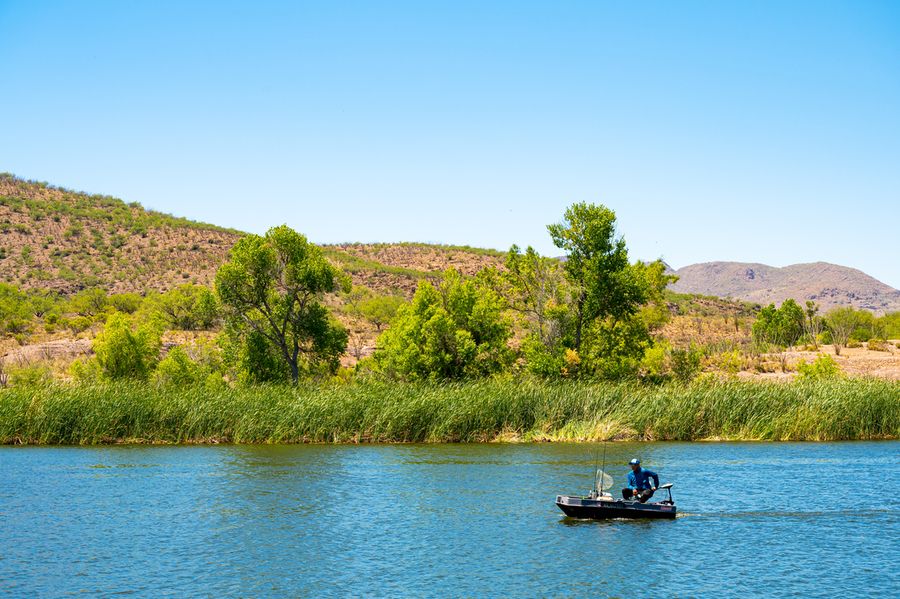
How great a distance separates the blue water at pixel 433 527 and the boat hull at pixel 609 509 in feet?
1.28

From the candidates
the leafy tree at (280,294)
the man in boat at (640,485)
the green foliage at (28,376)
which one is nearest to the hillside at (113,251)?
the green foliage at (28,376)

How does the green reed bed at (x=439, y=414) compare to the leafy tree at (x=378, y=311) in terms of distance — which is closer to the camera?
the green reed bed at (x=439, y=414)

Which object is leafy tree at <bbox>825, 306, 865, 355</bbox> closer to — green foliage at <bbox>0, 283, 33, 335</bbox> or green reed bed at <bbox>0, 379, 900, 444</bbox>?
green reed bed at <bbox>0, 379, 900, 444</bbox>

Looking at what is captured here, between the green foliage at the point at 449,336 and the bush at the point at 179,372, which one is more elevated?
the green foliage at the point at 449,336

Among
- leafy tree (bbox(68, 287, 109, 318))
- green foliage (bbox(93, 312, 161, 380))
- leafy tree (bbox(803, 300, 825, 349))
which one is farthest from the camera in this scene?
leafy tree (bbox(803, 300, 825, 349))

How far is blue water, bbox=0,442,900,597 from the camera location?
2188 centimetres

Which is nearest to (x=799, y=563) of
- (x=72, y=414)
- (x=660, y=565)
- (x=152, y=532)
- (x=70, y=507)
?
(x=660, y=565)

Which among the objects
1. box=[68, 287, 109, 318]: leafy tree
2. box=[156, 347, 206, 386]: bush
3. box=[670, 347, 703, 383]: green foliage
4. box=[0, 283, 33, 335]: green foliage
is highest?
box=[68, 287, 109, 318]: leafy tree

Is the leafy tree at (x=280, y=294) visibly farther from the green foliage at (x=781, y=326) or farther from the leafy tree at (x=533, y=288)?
the green foliage at (x=781, y=326)

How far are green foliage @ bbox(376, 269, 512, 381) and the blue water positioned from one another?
1296 centimetres

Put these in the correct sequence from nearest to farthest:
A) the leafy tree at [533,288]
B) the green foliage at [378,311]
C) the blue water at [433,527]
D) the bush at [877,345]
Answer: the blue water at [433,527]
the leafy tree at [533,288]
the bush at [877,345]
the green foliage at [378,311]

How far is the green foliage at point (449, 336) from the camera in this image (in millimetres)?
54375

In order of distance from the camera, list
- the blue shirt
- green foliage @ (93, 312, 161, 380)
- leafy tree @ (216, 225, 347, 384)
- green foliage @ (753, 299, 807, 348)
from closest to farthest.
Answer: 1. the blue shirt
2. green foliage @ (93, 312, 161, 380)
3. leafy tree @ (216, 225, 347, 384)
4. green foliage @ (753, 299, 807, 348)

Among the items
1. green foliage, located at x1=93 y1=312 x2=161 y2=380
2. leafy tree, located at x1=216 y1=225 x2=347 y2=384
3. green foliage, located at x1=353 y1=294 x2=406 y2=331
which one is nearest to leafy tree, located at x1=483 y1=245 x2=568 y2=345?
leafy tree, located at x1=216 y1=225 x2=347 y2=384
